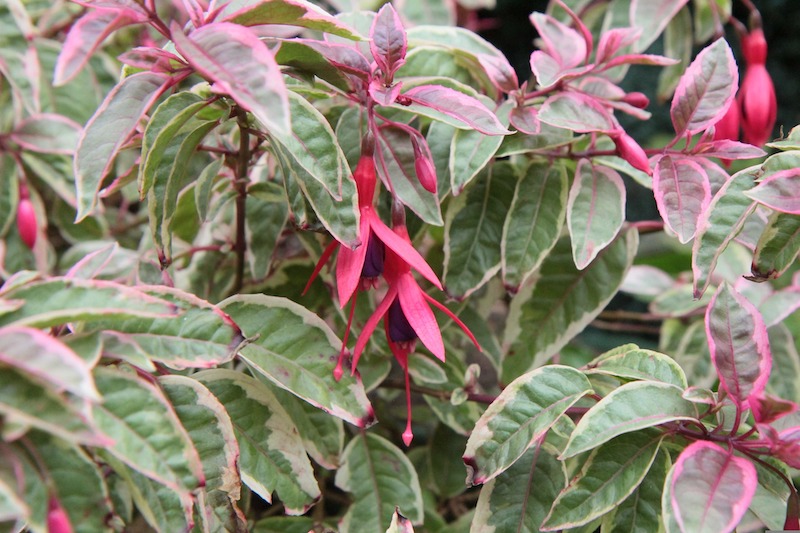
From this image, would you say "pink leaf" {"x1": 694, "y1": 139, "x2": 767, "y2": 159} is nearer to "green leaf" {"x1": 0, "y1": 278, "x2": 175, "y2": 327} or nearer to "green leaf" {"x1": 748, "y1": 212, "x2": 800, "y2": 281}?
"green leaf" {"x1": 748, "y1": 212, "x2": 800, "y2": 281}

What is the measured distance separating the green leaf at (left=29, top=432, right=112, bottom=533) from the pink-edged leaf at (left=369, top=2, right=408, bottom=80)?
0.35 m

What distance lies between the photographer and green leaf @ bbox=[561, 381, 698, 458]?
1.74 feet

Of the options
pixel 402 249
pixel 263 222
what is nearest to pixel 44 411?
pixel 402 249

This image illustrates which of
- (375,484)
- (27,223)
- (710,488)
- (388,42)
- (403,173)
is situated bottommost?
(375,484)

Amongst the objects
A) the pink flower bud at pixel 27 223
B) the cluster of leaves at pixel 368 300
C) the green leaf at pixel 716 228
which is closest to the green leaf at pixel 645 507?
the cluster of leaves at pixel 368 300

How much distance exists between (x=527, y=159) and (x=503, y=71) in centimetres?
10

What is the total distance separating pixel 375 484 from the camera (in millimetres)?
758

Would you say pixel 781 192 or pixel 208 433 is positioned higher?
pixel 781 192

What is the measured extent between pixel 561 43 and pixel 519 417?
404mm

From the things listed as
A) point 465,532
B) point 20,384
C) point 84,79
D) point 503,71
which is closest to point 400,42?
point 503,71

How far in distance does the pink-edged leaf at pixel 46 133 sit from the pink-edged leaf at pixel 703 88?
28.9 inches

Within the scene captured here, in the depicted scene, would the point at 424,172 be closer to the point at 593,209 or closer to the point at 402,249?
the point at 402,249

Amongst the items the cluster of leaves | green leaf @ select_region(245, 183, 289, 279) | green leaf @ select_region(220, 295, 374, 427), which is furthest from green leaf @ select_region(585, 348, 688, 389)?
green leaf @ select_region(245, 183, 289, 279)

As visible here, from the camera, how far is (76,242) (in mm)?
1112
